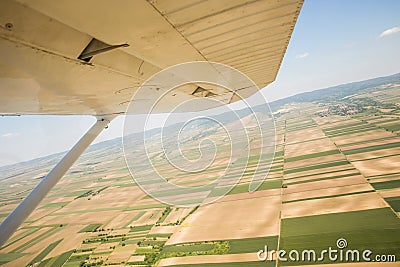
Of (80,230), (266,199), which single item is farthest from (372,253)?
(80,230)

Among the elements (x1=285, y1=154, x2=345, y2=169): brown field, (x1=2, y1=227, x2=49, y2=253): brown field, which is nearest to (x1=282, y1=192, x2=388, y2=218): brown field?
(x1=285, y1=154, x2=345, y2=169): brown field

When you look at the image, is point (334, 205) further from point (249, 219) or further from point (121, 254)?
point (121, 254)

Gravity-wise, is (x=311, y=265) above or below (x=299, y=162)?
below

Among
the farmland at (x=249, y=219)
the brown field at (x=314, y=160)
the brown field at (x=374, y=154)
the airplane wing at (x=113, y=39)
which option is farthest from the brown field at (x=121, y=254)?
the brown field at (x=374, y=154)

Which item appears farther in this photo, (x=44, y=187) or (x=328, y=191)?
(x=328, y=191)

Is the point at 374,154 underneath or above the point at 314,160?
underneath

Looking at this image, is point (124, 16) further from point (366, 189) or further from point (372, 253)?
point (366, 189)

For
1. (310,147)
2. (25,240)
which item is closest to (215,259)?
(25,240)
